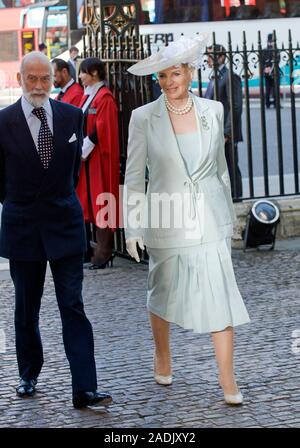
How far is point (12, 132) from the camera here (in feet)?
20.4

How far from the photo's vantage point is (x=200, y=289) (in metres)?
6.25

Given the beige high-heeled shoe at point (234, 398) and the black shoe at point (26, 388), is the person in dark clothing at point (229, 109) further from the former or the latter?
the beige high-heeled shoe at point (234, 398)

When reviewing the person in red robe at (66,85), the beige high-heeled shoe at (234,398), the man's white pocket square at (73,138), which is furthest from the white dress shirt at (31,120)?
the person in red robe at (66,85)

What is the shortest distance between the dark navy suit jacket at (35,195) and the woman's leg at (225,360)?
87cm

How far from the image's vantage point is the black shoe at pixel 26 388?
21.3 ft

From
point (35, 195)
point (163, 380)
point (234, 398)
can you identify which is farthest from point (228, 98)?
point (234, 398)

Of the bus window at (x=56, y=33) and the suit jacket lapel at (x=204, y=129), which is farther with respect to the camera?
the bus window at (x=56, y=33)

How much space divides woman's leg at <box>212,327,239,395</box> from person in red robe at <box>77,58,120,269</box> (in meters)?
4.38

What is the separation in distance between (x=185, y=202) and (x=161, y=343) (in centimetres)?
83

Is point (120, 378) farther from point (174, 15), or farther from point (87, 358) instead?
point (174, 15)

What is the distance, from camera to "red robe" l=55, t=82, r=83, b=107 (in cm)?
1108

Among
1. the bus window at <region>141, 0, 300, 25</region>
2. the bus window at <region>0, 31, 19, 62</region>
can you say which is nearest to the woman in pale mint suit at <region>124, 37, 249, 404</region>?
the bus window at <region>141, 0, 300, 25</region>

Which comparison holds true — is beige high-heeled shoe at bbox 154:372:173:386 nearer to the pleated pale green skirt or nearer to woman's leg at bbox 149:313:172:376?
woman's leg at bbox 149:313:172:376

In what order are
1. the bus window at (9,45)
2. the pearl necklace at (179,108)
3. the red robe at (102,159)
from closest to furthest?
the pearl necklace at (179,108)
the red robe at (102,159)
the bus window at (9,45)
